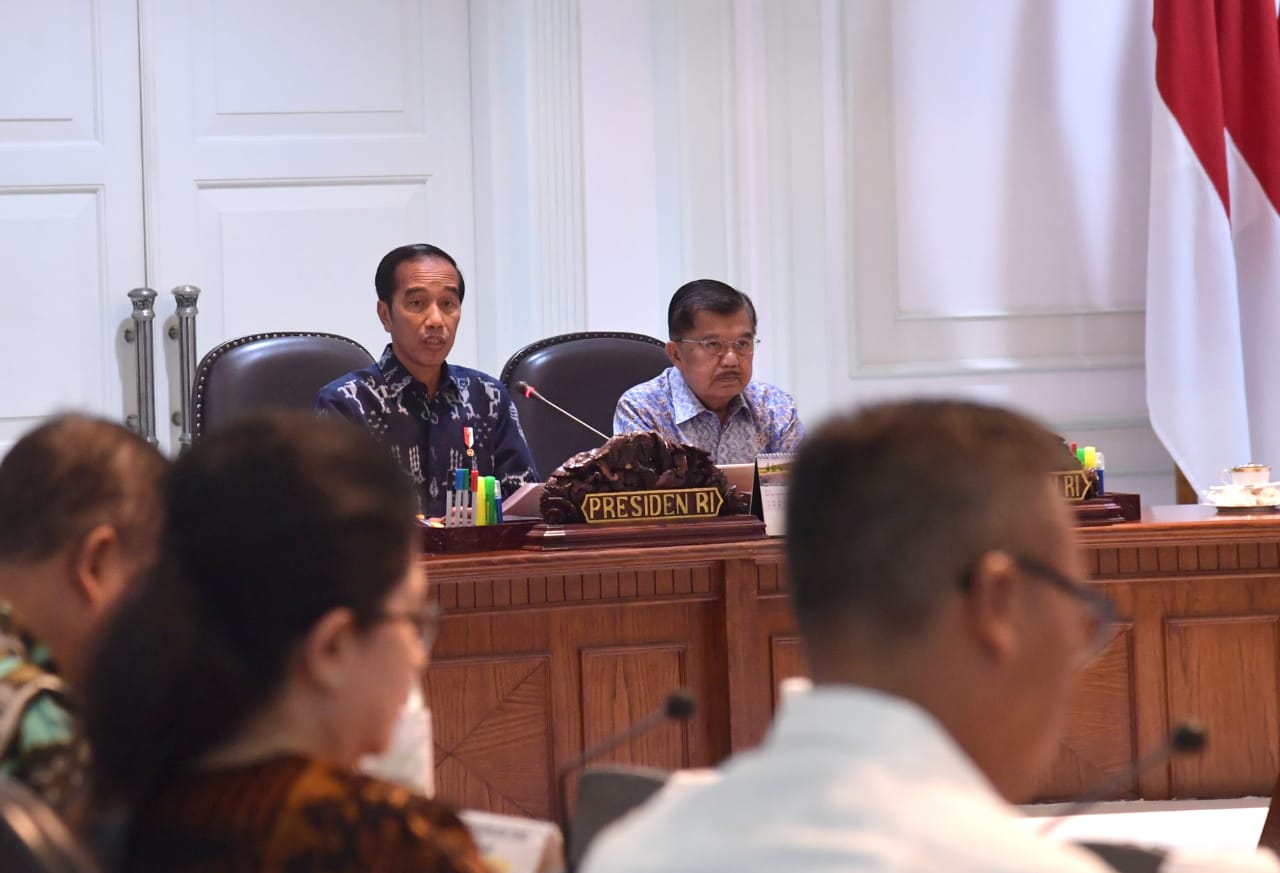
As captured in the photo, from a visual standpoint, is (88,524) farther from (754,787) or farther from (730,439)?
(730,439)

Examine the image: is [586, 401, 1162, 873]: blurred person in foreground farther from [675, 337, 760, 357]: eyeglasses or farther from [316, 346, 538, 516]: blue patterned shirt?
[675, 337, 760, 357]: eyeglasses

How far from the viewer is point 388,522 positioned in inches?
39.9

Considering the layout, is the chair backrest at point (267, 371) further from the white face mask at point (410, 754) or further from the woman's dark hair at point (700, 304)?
the white face mask at point (410, 754)

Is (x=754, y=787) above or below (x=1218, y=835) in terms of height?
above

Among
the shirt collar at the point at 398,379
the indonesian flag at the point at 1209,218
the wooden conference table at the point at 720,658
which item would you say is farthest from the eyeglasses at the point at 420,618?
the indonesian flag at the point at 1209,218

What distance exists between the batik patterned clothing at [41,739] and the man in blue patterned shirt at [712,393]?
255 centimetres

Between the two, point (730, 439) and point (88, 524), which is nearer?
point (88, 524)

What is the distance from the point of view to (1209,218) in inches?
186

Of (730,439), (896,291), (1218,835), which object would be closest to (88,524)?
(1218,835)

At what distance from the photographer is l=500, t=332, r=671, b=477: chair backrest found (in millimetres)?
3992

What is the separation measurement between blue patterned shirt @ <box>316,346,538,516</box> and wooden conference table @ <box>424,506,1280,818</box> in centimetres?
71

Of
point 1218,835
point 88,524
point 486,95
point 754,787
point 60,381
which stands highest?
point 486,95

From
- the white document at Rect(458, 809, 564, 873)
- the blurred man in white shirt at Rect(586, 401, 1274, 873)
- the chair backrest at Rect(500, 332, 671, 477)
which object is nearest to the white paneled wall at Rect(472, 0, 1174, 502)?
the chair backrest at Rect(500, 332, 671, 477)

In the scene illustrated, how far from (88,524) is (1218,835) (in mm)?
2176
